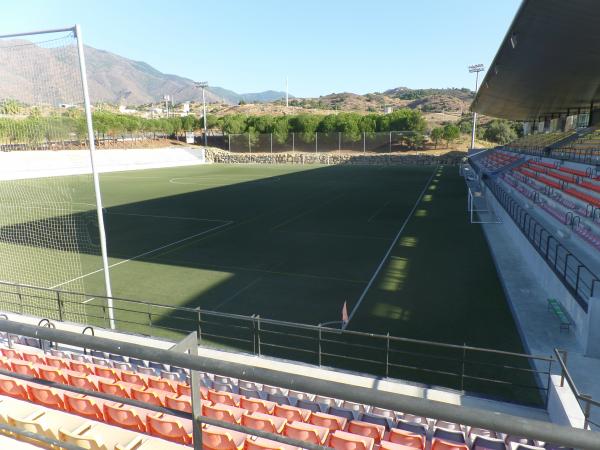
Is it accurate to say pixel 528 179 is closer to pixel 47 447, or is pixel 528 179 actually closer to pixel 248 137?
pixel 47 447

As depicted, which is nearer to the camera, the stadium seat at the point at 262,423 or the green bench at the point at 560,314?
the stadium seat at the point at 262,423

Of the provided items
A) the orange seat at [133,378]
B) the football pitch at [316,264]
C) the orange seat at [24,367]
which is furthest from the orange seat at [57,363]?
the football pitch at [316,264]

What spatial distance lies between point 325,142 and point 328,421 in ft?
272

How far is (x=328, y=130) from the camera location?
89.4 m

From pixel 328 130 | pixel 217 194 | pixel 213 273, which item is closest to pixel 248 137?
pixel 328 130

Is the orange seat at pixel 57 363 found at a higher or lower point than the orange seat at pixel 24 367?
lower

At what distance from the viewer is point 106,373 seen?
6984 millimetres

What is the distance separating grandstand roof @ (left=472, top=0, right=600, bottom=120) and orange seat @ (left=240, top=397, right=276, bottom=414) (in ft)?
44.1

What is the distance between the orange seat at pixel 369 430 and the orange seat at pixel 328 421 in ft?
0.54

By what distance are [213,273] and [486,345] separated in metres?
9.43

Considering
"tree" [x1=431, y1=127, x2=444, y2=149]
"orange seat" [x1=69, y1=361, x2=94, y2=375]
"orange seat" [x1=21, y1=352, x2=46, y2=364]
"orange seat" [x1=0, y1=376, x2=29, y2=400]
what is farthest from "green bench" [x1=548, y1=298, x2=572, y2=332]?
"tree" [x1=431, y1=127, x2=444, y2=149]

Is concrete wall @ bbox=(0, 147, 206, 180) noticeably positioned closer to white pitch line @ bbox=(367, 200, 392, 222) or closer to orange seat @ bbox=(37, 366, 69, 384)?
white pitch line @ bbox=(367, 200, 392, 222)

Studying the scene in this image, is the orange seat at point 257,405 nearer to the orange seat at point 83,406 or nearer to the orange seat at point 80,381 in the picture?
the orange seat at point 83,406

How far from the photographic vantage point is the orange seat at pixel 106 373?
688 centimetres
